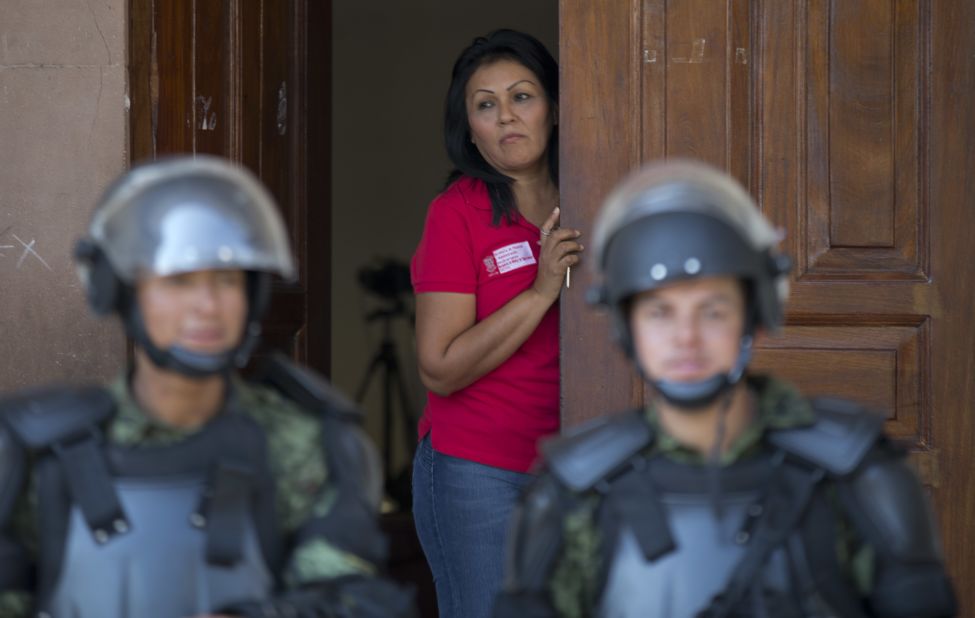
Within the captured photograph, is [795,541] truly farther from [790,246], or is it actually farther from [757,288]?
[790,246]

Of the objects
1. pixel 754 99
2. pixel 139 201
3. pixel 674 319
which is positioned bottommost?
pixel 674 319

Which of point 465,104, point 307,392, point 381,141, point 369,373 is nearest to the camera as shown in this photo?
point 307,392

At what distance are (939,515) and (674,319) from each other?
163 cm

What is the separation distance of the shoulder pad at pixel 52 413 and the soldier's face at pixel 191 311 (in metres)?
0.15

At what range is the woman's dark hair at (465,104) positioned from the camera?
3734 mm

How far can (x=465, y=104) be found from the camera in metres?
3.80

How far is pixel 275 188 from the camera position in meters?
4.30

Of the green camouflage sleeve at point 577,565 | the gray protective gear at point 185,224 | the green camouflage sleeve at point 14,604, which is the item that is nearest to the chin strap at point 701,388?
the green camouflage sleeve at point 577,565

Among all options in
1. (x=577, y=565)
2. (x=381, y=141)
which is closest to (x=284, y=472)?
(x=577, y=565)

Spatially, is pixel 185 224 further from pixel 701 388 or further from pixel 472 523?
pixel 472 523

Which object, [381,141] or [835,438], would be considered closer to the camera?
[835,438]


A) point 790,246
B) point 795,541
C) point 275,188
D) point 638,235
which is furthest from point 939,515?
point 275,188

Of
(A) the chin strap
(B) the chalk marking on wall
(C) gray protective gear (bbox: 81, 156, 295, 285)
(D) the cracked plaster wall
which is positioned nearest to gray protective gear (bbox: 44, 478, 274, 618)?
(C) gray protective gear (bbox: 81, 156, 295, 285)

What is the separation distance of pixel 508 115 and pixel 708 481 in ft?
5.33
